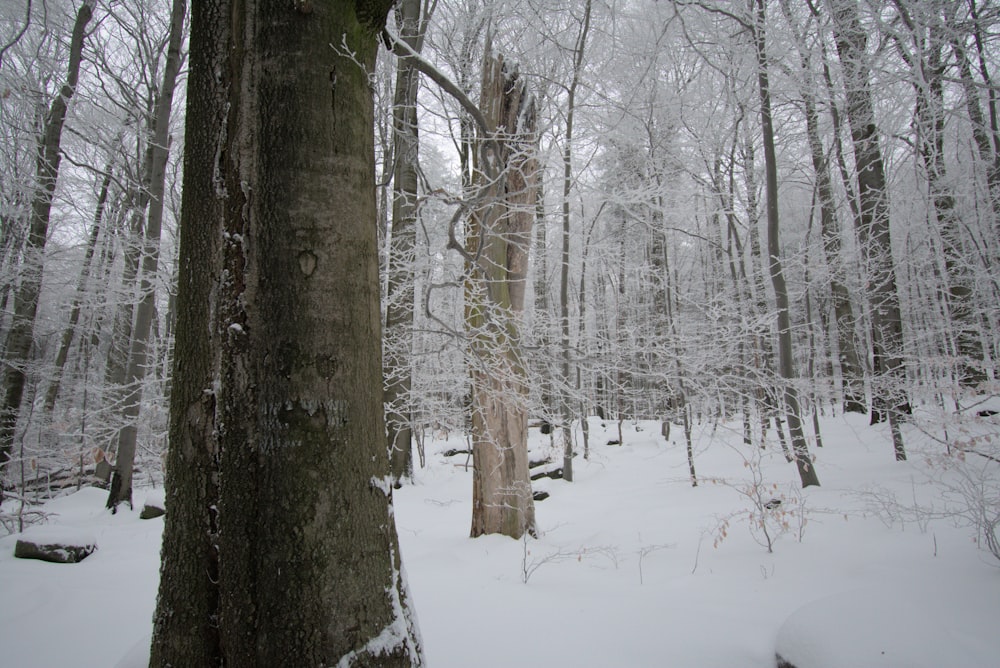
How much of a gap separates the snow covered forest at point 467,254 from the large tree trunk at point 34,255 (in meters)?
0.08

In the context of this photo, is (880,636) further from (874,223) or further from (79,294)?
(79,294)

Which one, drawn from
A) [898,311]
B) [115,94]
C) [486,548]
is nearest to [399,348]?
[486,548]

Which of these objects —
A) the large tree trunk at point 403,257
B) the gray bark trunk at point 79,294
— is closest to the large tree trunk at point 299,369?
the large tree trunk at point 403,257

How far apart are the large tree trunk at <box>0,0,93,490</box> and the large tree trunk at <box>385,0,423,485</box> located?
19.2ft

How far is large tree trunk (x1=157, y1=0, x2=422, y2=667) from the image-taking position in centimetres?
121

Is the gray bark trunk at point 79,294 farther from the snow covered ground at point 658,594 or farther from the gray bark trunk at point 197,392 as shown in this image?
the gray bark trunk at point 197,392

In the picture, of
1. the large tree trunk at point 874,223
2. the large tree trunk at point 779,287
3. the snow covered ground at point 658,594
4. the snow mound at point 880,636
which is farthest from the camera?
the large tree trunk at point 779,287

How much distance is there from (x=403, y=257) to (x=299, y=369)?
411cm

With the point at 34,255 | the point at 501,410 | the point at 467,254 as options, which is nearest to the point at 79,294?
the point at 34,255

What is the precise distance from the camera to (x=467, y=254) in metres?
2.24

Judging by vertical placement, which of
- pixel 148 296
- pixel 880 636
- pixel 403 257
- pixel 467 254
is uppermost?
pixel 148 296

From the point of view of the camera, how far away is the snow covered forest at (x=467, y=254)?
4.34ft

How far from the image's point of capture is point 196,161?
1497 mm

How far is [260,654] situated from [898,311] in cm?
1002
